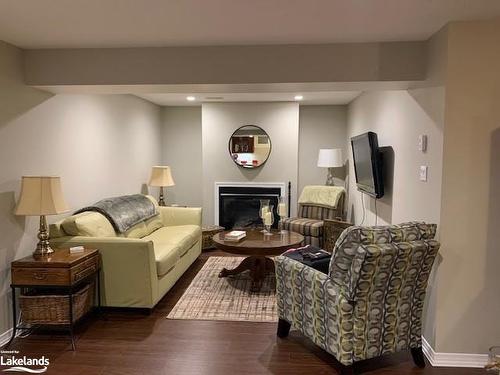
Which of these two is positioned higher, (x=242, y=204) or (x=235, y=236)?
(x=242, y=204)

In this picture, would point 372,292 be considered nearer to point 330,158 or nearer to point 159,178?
point 330,158

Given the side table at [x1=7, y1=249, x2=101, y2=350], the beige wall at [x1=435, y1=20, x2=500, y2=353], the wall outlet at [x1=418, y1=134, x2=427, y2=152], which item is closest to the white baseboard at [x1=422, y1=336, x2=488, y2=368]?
the beige wall at [x1=435, y1=20, x2=500, y2=353]

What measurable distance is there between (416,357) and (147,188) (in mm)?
4659

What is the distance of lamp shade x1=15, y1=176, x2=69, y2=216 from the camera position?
115 inches

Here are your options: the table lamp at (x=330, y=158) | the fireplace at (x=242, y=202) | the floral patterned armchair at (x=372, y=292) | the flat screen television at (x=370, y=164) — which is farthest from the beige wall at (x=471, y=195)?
the fireplace at (x=242, y=202)

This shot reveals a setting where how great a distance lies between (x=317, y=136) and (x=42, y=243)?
479 cm

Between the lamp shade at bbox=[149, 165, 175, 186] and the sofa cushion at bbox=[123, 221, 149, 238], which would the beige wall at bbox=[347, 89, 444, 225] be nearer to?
the sofa cushion at bbox=[123, 221, 149, 238]

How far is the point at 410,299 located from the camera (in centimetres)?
249

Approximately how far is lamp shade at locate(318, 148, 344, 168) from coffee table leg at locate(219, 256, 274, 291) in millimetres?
2379

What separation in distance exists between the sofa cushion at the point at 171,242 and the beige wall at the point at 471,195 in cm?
233

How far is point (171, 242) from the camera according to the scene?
13.7 feet

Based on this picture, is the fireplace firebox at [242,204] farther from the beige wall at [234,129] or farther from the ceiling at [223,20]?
the ceiling at [223,20]

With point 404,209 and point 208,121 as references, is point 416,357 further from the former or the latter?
point 208,121

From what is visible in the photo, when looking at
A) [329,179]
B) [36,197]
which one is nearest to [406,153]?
[36,197]
